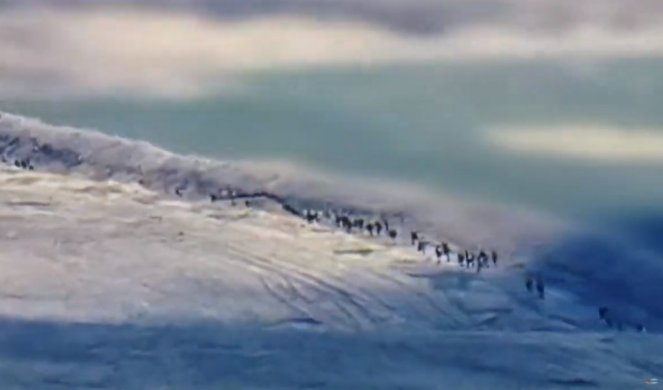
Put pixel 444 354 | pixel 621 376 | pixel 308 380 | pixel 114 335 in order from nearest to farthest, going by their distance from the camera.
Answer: pixel 308 380 → pixel 621 376 → pixel 444 354 → pixel 114 335

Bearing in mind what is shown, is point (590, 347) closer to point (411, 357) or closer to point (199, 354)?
point (411, 357)

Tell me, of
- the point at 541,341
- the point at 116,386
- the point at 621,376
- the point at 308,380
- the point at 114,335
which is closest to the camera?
the point at 116,386

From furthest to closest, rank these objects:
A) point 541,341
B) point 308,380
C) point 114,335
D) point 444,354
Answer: point 541,341 < point 114,335 < point 444,354 < point 308,380

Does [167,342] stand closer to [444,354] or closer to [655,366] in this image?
[444,354]

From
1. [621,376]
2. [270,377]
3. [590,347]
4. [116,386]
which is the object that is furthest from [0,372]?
[590,347]

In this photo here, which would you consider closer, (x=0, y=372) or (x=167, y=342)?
(x=0, y=372)

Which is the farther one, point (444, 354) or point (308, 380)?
point (444, 354)

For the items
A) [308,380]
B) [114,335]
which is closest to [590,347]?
[308,380]

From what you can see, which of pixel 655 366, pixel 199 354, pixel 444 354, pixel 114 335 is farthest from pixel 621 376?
pixel 114 335

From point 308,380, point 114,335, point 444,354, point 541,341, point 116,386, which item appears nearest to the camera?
point 116,386
